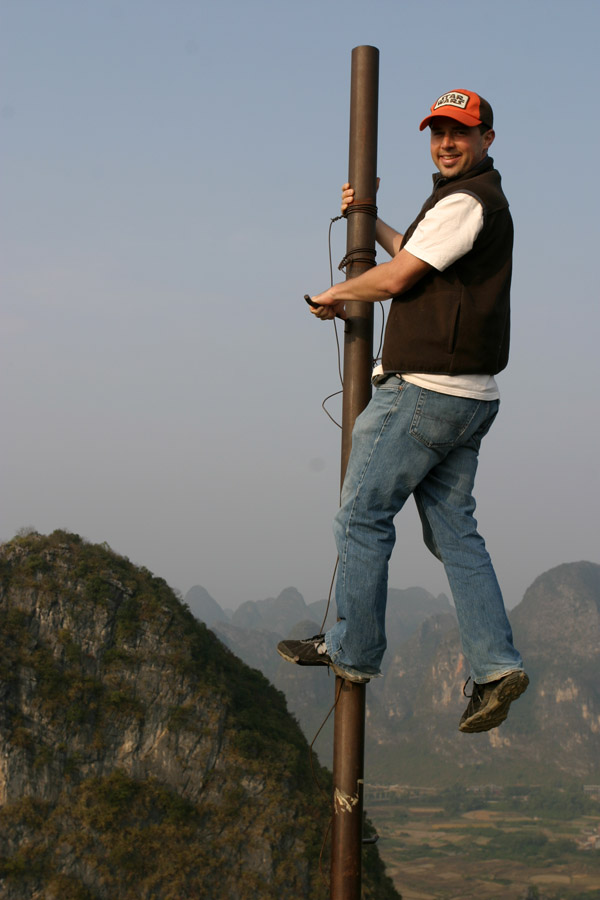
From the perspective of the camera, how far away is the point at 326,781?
6400 cm

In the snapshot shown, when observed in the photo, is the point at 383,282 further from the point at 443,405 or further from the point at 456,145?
the point at 456,145

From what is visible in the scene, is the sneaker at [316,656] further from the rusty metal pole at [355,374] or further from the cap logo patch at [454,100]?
the cap logo patch at [454,100]

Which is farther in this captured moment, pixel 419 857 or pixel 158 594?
pixel 419 857

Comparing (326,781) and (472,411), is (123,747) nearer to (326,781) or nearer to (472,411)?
(326,781)

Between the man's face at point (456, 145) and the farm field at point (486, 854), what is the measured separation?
471ft

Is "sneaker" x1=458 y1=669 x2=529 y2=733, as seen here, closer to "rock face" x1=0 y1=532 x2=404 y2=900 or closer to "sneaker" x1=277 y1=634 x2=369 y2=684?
"sneaker" x1=277 y1=634 x2=369 y2=684

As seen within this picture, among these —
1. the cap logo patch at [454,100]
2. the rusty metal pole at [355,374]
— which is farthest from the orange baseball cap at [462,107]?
the rusty metal pole at [355,374]

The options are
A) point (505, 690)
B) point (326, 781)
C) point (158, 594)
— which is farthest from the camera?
point (158, 594)

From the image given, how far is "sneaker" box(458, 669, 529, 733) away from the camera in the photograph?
374cm

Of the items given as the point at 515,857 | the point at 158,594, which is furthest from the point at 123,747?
the point at 515,857

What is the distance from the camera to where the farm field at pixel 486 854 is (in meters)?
132

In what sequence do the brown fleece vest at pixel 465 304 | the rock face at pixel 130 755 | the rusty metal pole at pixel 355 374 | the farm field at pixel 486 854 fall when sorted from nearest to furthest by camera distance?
the brown fleece vest at pixel 465 304 → the rusty metal pole at pixel 355 374 → the rock face at pixel 130 755 → the farm field at pixel 486 854

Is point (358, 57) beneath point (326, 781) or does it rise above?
above

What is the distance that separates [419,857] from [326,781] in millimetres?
100180
